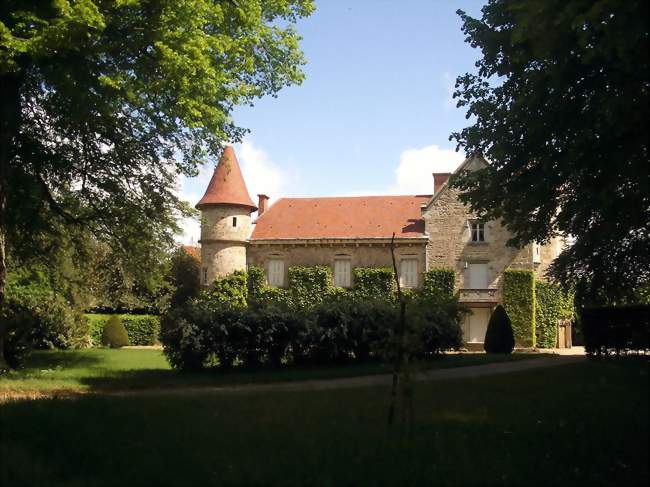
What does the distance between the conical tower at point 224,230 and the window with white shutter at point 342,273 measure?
5867 mm

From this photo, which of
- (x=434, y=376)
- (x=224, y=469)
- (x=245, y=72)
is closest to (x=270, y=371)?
(x=434, y=376)

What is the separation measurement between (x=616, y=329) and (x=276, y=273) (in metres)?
24.6

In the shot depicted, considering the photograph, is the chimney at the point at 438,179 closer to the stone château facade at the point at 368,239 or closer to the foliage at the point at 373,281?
the stone château facade at the point at 368,239

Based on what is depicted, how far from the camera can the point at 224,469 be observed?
261 inches

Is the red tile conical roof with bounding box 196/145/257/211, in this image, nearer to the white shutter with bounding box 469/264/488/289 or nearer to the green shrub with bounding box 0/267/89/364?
the green shrub with bounding box 0/267/89/364

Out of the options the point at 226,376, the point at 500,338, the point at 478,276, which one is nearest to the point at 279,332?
the point at 226,376

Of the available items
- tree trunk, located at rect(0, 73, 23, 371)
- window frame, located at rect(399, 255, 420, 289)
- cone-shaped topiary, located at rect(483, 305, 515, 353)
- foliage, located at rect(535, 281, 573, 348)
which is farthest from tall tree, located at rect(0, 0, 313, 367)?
foliage, located at rect(535, 281, 573, 348)

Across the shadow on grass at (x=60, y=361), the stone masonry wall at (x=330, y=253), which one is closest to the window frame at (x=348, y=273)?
the stone masonry wall at (x=330, y=253)

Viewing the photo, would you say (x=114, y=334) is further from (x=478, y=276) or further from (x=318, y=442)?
(x=318, y=442)

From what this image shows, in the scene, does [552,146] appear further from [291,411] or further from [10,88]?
[10,88]

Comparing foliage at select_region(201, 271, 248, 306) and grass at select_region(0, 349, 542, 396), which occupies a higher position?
foliage at select_region(201, 271, 248, 306)

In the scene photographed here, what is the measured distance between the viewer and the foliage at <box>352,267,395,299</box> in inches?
1465

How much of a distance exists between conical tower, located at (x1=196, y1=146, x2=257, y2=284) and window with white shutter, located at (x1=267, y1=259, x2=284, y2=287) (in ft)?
5.58

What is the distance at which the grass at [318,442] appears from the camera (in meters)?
6.61
